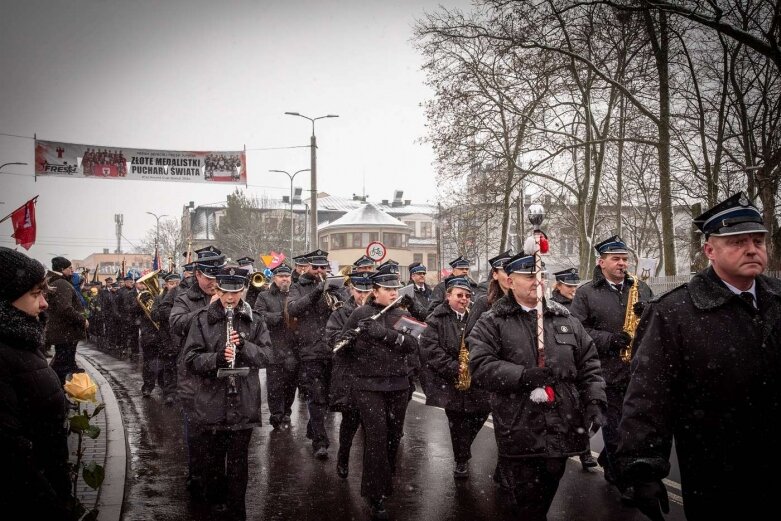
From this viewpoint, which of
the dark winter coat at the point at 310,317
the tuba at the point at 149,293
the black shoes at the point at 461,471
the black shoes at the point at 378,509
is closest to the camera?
the black shoes at the point at 378,509

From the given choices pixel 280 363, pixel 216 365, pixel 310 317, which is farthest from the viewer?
pixel 280 363

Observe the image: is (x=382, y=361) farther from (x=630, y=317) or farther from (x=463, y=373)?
(x=630, y=317)

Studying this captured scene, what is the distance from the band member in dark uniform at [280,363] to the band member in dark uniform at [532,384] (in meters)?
5.09

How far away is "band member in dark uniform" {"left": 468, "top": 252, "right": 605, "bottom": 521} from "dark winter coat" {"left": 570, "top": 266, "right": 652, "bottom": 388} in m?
1.94

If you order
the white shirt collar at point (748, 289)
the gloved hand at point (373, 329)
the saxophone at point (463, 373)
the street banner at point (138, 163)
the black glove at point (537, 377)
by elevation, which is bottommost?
the saxophone at point (463, 373)

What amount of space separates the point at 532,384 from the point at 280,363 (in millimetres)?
5824

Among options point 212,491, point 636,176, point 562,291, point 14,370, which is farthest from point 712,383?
point 636,176

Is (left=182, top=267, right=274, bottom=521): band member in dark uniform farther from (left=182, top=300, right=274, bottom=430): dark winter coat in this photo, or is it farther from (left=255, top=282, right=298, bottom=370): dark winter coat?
(left=255, top=282, right=298, bottom=370): dark winter coat

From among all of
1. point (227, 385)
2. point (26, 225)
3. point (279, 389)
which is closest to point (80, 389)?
point (227, 385)

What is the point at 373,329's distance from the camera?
6.21 metres

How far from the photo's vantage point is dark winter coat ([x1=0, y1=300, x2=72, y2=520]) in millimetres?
2996

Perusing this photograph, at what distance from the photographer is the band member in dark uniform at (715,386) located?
315 centimetres

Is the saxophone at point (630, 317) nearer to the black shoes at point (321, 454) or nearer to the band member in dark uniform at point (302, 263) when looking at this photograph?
the black shoes at point (321, 454)

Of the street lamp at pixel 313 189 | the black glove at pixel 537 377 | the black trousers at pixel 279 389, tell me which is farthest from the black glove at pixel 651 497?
the street lamp at pixel 313 189
